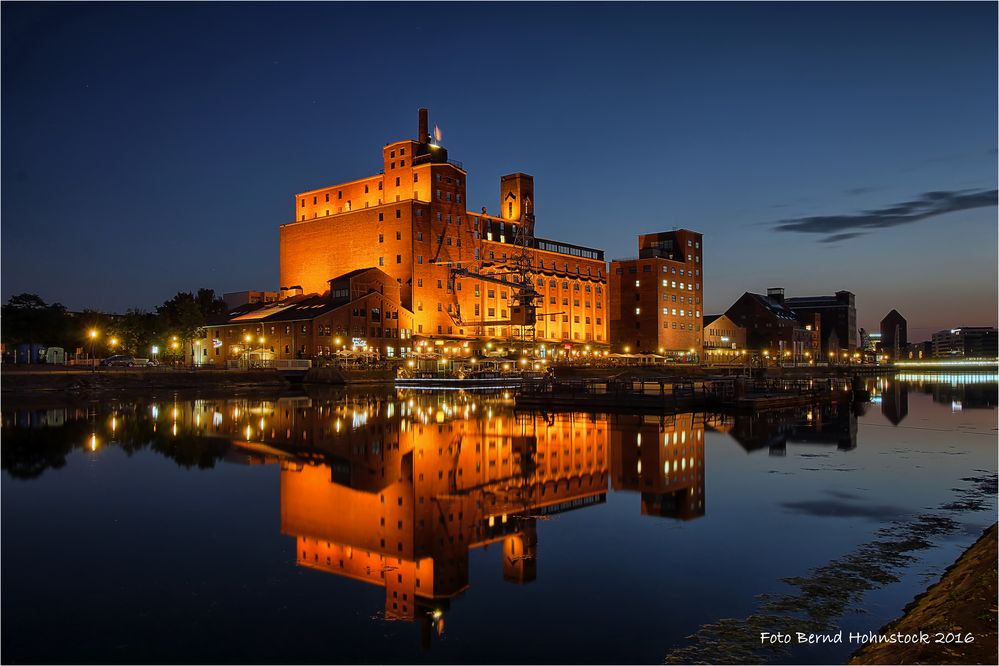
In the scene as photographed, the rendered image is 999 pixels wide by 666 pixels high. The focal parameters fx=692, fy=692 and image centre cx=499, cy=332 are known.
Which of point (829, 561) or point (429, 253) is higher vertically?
point (429, 253)

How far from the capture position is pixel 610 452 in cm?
2273

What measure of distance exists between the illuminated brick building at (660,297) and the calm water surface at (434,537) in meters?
87.9

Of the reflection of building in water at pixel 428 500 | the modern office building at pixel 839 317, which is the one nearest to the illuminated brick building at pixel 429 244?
the reflection of building in water at pixel 428 500

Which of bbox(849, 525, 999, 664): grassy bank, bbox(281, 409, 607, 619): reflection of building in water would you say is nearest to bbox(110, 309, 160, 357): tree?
bbox(281, 409, 607, 619): reflection of building in water

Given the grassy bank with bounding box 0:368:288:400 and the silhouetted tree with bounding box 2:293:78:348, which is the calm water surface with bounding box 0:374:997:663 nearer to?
the grassy bank with bounding box 0:368:288:400

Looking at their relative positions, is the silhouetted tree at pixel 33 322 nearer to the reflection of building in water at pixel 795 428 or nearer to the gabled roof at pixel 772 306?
the reflection of building in water at pixel 795 428

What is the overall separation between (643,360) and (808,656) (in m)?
94.8

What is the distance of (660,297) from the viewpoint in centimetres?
11519


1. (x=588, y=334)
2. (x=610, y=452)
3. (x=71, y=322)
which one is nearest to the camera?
(x=610, y=452)

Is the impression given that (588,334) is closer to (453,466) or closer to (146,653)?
(453,466)

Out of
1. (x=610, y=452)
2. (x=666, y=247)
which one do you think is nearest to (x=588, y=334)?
(x=666, y=247)

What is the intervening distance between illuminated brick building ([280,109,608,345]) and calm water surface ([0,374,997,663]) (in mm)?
58672

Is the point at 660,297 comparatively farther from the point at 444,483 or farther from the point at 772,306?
the point at 444,483

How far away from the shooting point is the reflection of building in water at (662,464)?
15.3 metres
